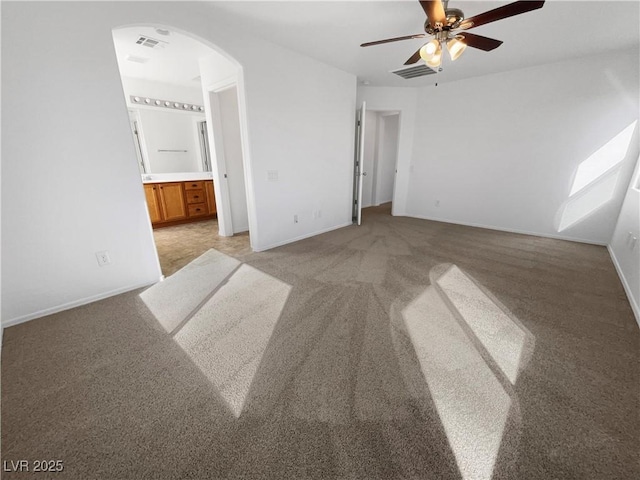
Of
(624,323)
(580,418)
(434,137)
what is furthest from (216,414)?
(434,137)

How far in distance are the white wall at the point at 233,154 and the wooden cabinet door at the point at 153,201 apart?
59.0 inches

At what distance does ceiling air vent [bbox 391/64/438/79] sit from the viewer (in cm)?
389

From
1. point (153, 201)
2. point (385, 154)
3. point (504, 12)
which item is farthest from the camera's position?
point (385, 154)

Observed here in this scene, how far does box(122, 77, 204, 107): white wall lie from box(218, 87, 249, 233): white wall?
155 centimetres

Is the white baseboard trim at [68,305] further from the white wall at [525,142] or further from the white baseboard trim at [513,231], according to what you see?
the white wall at [525,142]

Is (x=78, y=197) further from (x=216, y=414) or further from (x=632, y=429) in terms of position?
(x=632, y=429)

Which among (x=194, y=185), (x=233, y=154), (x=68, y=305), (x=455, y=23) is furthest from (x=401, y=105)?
(x=68, y=305)

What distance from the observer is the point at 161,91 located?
468 cm

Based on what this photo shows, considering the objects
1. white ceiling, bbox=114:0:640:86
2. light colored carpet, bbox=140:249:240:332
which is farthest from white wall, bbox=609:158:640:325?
light colored carpet, bbox=140:249:240:332

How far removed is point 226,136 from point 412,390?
4028 mm

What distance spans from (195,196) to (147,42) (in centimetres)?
255

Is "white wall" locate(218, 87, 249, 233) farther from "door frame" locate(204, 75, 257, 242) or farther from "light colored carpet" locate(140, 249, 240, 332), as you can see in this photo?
"light colored carpet" locate(140, 249, 240, 332)

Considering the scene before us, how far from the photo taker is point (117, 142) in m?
2.21

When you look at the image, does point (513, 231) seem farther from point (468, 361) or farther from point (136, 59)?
point (136, 59)
